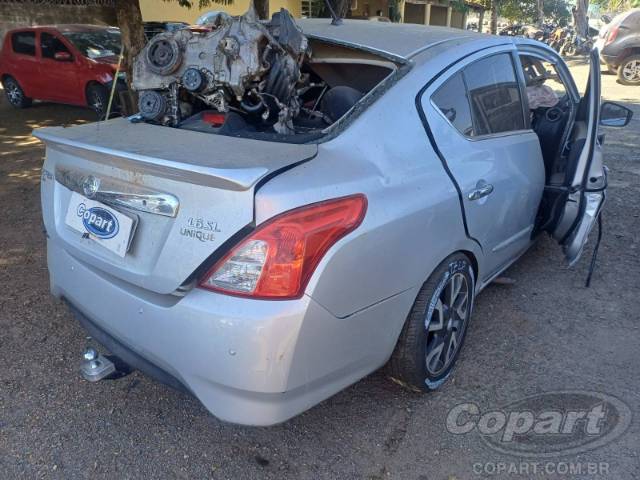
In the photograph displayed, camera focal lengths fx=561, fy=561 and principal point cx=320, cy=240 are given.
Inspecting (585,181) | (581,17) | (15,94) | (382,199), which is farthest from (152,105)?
(581,17)

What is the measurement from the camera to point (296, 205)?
187 centimetres

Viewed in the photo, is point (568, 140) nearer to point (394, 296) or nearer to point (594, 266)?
point (594, 266)

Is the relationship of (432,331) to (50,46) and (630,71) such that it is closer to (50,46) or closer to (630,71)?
(50,46)

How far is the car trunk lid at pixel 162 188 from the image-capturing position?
74.1 inches

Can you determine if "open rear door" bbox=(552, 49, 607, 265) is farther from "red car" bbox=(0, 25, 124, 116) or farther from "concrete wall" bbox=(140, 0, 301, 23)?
"concrete wall" bbox=(140, 0, 301, 23)

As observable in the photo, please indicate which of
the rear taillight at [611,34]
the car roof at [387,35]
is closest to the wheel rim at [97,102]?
the car roof at [387,35]

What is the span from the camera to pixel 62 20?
537 inches

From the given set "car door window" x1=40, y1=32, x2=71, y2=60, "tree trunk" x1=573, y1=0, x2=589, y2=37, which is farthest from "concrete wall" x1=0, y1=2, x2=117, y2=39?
"tree trunk" x1=573, y1=0, x2=589, y2=37

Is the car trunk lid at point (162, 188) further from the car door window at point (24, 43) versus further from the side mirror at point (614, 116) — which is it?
the car door window at point (24, 43)

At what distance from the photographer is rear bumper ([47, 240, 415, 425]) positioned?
186 centimetres

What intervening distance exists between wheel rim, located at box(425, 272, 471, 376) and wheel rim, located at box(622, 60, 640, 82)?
1392cm

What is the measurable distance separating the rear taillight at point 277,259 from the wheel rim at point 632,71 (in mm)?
14947

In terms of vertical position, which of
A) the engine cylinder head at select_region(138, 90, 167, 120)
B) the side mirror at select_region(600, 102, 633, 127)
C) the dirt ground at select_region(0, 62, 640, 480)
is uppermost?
the engine cylinder head at select_region(138, 90, 167, 120)

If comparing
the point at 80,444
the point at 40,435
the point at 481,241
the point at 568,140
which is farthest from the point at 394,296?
the point at 568,140
